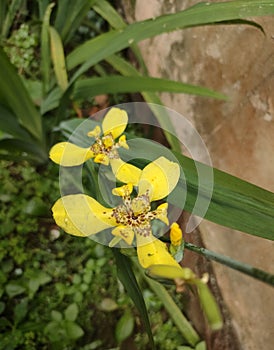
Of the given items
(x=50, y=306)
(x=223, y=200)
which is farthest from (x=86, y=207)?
(x=50, y=306)

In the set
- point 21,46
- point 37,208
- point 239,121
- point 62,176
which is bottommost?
point 37,208

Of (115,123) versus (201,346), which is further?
(201,346)

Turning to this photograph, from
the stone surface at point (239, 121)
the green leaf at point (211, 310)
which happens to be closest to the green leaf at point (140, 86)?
the stone surface at point (239, 121)

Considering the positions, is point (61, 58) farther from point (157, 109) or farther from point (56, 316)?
point (56, 316)

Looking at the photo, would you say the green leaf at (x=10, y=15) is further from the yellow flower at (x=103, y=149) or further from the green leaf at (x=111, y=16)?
the yellow flower at (x=103, y=149)

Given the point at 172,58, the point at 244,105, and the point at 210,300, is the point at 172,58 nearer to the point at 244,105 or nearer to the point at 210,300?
the point at 244,105

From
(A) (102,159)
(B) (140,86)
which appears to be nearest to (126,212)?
(A) (102,159)

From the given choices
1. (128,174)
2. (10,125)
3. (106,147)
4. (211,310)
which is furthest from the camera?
(10,125)

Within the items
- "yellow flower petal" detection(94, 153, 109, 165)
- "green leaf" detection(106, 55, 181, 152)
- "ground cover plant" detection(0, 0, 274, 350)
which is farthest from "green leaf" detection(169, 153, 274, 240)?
"green leaf" detection(106, 55, 181, 152)
